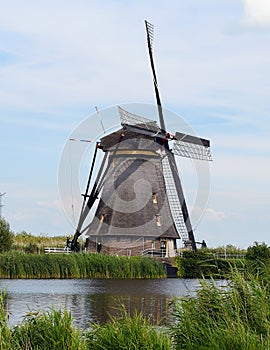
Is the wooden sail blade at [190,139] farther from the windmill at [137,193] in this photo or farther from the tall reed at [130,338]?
the tall reed at [130,338]

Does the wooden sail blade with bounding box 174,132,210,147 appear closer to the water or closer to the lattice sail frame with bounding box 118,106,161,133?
the lattice sail frame with bounding box 118,106,161,133

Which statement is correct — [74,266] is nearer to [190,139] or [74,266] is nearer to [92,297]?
[92,297]

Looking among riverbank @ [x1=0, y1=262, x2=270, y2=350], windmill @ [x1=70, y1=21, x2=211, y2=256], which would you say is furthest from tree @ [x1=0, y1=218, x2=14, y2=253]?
riverbank @ [x1=0, y1=262, x2=270, y2=350]

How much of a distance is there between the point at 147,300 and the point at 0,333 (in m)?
9.54

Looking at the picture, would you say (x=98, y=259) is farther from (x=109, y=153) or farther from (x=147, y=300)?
(x=147, y=300)

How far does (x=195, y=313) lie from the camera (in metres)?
7.32

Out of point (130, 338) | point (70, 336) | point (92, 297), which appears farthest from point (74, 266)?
point (130, 338)

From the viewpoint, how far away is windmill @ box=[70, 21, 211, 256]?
2789 centimetres

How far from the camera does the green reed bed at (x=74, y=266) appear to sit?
906 inches

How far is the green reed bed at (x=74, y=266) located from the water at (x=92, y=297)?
3.33ft

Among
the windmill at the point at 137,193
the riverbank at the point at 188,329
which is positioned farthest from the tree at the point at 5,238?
the riverbank at the point at 188,329

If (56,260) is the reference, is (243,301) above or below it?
below

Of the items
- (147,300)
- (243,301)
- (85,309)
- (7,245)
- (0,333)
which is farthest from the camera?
(7,245)

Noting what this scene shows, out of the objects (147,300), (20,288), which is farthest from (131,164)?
(147,300)
